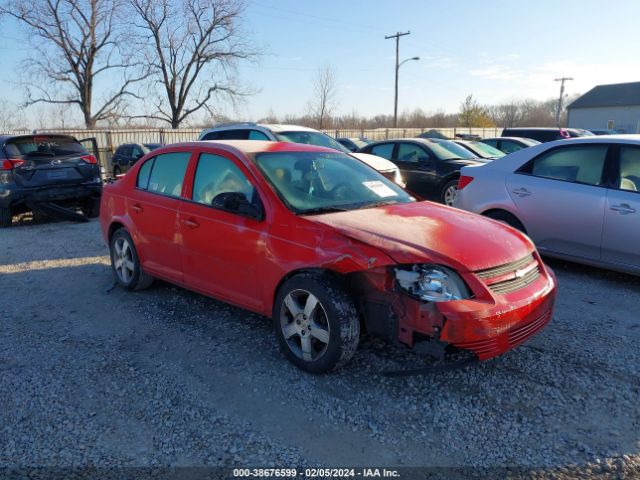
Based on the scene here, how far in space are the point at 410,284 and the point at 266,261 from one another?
3.69 feet

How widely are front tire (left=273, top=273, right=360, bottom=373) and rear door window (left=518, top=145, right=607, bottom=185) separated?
12.5 ft

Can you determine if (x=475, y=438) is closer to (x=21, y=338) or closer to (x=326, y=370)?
(x=326, y=370)

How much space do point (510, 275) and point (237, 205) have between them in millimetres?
2064

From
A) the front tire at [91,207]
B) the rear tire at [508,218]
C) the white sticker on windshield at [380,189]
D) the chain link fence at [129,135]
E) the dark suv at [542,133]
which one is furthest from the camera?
the chain link fence at [129,135]

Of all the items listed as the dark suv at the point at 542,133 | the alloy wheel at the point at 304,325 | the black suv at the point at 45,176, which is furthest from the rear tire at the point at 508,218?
the dark suv at the point at 542,133

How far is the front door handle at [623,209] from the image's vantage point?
17.0 feet

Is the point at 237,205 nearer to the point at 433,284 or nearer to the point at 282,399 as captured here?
the point at 282,399

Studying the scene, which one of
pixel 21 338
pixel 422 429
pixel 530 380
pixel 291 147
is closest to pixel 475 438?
pixel 422 429

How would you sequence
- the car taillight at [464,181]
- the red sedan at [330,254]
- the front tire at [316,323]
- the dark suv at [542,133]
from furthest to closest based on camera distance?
1. the dark suv at [542,133]
2. the car taillight at [464,181]
3. the front tire at [316,323]
4. the red sedan at [330,254]

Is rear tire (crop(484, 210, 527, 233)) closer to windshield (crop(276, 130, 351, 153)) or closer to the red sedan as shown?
the red sedan

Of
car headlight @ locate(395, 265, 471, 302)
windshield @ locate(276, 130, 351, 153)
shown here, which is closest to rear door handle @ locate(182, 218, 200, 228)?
car headlight @ locate(395, 265, 471, 302)

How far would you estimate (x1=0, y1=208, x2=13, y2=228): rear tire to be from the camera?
29.7 ft

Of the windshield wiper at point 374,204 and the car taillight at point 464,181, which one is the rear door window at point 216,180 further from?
the car taillight at point 464,181

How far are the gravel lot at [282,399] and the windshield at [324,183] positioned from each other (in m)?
1.16
